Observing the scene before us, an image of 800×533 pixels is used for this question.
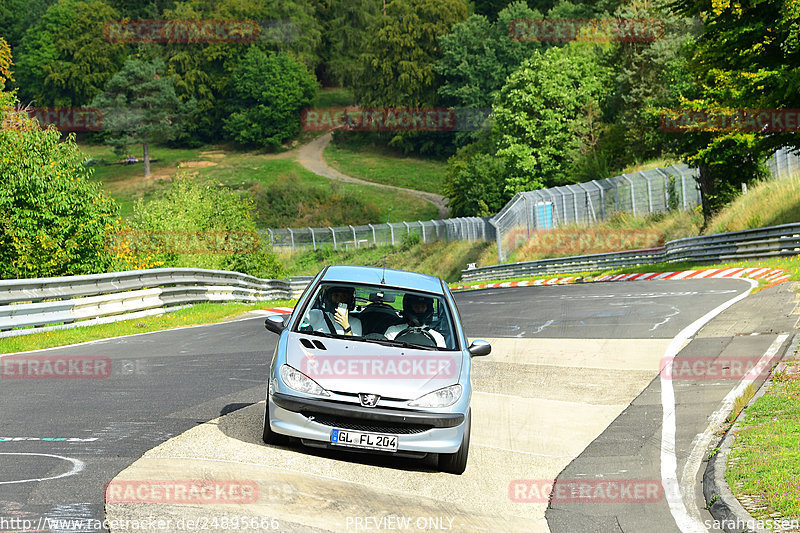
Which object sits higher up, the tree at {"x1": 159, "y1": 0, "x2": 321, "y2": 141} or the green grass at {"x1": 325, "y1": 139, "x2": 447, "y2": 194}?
the tree at {"x1": 159, "y1": 0, "x2": 321, "y2": 141}

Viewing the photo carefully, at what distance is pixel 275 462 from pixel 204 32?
13143cm

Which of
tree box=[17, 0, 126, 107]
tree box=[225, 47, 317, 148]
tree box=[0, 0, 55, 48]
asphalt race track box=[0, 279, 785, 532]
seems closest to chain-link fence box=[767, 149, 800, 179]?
asphalt race track box=[0, 279, 785, 532]

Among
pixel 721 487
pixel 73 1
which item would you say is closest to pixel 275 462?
pixel 721 487

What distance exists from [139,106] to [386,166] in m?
31.8

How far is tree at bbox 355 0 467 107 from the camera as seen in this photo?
11688cm

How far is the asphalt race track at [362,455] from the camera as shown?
6328 mm

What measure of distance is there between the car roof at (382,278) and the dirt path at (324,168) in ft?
276

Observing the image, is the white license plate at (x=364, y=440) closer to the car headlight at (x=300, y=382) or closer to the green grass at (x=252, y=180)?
the car headlight at (x=300, y=382)

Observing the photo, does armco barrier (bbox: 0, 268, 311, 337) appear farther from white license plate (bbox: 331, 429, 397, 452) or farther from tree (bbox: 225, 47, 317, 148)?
tree (bbox: 225, 47, 317, 148)

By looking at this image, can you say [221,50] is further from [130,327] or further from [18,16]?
[130,327]

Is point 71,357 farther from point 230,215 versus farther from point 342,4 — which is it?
point 342,4

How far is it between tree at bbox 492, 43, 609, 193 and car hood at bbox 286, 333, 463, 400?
60287mm

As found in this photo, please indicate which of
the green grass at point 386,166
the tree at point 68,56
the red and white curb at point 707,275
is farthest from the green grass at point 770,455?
the tree at point 68,56

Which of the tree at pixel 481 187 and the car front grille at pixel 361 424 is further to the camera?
the tree at pixel 481 187
